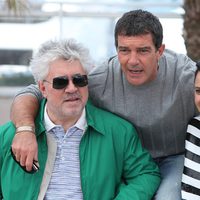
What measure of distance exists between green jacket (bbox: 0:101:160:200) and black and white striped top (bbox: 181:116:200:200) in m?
0.21

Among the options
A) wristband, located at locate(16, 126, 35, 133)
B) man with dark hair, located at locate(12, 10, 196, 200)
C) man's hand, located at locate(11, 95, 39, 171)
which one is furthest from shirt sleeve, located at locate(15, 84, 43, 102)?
wristband, located at locate(16, 126, 35, 133)

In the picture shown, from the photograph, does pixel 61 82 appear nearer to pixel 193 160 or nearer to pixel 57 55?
pixel 57 55

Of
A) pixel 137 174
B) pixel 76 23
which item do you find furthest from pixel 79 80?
pixel 76 23

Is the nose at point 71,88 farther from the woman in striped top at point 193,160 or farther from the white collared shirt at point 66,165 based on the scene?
the woman in striped top at point 193,160

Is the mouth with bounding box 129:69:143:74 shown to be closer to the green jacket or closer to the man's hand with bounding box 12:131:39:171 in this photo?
the green jacket

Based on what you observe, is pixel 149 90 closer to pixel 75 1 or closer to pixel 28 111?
pixel 28 111

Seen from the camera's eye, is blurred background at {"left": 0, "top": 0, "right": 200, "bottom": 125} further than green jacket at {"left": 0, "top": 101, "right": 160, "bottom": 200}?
Yes

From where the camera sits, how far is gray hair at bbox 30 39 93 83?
324 centimetres

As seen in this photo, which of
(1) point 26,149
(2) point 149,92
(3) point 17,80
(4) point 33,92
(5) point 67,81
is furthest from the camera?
(3) point 17,80

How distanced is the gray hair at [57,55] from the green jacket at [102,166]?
32 cm

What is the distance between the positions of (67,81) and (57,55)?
0.17 meters

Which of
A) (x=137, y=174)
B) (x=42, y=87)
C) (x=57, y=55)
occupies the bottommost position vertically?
(x=137, y=174)

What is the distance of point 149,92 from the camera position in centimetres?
351

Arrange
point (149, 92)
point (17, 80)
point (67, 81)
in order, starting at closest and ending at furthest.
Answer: point (67, 81)
point (149, 92)
point (17, 80)
